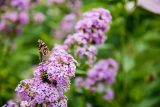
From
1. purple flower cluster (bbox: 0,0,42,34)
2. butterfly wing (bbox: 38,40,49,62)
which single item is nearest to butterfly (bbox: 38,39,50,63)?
butterfly wing (bbox: 38,40,49,62)

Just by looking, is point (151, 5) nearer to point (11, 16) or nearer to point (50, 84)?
point (50, 84)

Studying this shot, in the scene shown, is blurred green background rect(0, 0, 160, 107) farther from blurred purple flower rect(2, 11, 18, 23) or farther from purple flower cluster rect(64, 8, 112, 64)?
purple flower cluster rect(64, 8, 112, 64)

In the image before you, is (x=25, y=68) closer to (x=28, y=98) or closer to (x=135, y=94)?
(x=135, y=94)

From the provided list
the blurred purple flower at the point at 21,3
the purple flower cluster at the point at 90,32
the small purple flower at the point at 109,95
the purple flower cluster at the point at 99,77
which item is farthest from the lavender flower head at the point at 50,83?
the blurred purple flower at the point at 21,3

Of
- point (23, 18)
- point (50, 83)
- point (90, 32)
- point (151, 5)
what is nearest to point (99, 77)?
point (90, 32)

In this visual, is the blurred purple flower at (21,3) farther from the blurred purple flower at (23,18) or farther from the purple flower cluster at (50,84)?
the purple flower cluster at (50,84)

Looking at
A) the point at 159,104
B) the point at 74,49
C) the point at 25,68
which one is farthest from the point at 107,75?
the point at 25,68

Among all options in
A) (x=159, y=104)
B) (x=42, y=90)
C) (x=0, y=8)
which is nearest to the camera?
(x=42, y=90)
